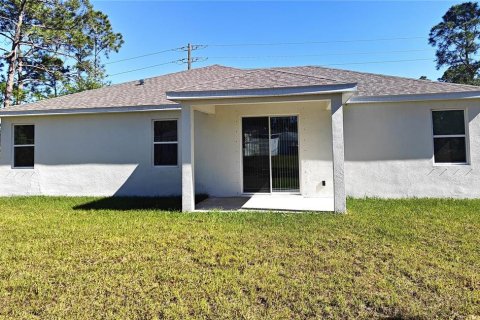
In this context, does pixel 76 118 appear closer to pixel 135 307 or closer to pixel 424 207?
pixel 135 307

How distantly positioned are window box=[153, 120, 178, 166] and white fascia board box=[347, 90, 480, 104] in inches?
246

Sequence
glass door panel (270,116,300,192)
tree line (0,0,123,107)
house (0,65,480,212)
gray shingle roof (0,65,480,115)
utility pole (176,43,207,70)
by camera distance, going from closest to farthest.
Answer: gray shingle roof (0,65,480,115)
house (0,65,480,212)
glass door panel (270,116,300,192)
tree line (0,0,123,107)
utility pole (176,43,207,70)

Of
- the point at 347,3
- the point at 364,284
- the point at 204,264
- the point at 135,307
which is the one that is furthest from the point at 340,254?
the point at 347,3

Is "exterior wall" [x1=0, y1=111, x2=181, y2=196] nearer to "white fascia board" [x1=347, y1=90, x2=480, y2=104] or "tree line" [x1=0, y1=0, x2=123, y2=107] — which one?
"white fascia board" [x1=347, y1=90, x2=480, y2=104]

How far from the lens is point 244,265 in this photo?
4.68 meters

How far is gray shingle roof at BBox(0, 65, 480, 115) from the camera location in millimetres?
8047

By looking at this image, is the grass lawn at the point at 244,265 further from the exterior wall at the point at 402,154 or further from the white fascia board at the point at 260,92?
the white fascia board at the point at 260,92

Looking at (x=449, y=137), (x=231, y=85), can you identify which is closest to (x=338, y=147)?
(x=231, y=85)

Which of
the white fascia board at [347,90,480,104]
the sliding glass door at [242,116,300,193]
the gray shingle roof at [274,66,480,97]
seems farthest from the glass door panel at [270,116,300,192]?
the gray shingle roof at [274,66,480,97]

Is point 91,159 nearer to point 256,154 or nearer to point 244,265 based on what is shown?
point 256,154

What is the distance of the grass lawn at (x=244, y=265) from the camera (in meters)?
3.51

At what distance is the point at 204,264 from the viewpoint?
4770 millimetres

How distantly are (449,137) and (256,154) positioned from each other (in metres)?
6.12

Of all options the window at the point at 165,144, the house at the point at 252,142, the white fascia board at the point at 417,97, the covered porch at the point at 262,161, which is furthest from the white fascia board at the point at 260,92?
the window at the point at 165,144
